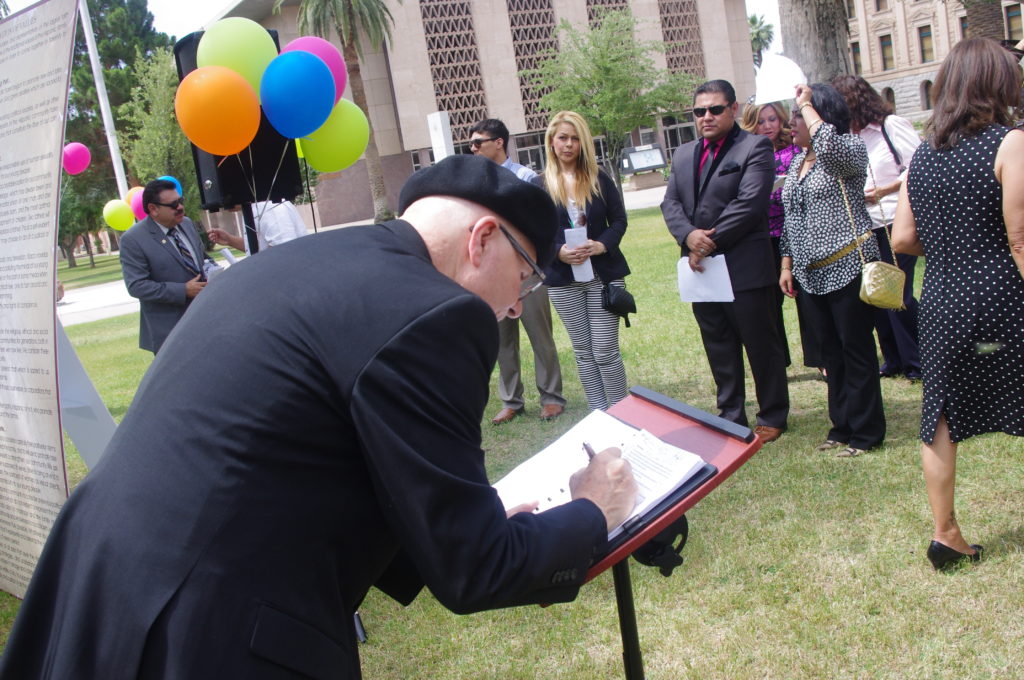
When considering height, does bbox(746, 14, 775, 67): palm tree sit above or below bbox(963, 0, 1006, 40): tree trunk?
above

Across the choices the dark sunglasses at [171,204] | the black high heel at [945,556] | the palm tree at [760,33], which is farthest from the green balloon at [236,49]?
the palm tree at [760,33]

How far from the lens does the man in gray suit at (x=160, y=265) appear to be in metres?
6.23

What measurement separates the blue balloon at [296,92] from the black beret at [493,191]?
2.97 meters

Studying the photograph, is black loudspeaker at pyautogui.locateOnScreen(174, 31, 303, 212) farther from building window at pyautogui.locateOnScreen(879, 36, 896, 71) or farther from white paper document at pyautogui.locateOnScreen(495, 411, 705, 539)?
building window at pyautogui.locateOnScreen(879, 36, 896, 71)

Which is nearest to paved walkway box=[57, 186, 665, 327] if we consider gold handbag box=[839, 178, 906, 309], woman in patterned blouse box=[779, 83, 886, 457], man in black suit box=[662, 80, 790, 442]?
man in black suit box=[662, 80, 790, 442]

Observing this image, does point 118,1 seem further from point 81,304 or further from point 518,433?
point 518,433

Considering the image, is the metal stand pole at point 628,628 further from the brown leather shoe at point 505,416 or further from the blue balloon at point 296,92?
the brown leather shoe at point 505,416

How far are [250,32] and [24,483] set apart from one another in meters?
2.58

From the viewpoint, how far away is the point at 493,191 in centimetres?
161

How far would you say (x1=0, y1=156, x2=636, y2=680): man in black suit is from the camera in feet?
4.44

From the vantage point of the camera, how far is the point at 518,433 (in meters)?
6.43

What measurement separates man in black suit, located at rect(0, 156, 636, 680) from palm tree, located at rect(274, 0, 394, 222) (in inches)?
1224

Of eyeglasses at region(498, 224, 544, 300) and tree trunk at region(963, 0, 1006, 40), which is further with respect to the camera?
tree trunk at region(963, 0, 1006, 40)

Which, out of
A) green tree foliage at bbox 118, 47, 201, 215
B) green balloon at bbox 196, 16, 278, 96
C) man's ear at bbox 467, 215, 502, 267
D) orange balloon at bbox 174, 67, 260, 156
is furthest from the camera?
green tree foliage at bbox 118, 47, 201, 215
